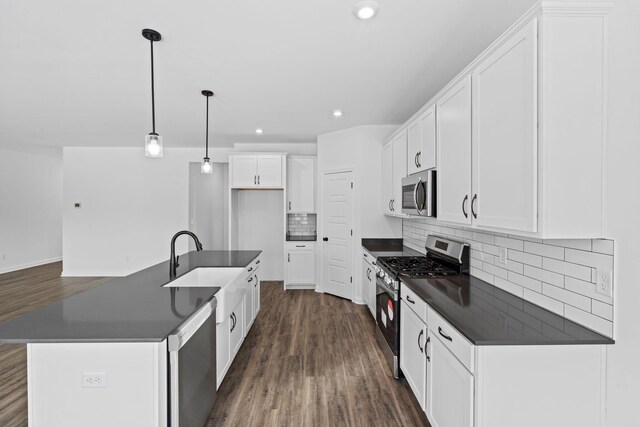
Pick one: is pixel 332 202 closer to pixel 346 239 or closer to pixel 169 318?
pixel 346 239

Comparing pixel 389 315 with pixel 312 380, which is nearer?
pixel 312 380

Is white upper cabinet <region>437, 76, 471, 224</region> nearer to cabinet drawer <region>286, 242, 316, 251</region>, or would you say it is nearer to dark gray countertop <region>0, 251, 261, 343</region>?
dark gray countertop <region>0, 251, 261, 343</region>

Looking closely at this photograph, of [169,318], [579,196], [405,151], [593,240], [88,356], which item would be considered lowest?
[88,356]

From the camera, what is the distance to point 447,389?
1564 mm

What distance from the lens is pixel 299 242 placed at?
17.0ft

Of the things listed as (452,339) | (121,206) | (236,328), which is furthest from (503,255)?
(121,206)

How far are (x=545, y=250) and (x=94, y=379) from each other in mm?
2376

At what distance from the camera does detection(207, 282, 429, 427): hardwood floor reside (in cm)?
206

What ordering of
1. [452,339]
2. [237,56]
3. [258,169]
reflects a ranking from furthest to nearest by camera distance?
[258,169] < [237,56] < [452,339]

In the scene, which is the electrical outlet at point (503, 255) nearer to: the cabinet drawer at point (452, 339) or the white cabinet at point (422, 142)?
the cabinet drawer at point (452, 339)

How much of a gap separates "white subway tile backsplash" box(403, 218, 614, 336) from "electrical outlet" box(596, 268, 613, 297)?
0.02 meters

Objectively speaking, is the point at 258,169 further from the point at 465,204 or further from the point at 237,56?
the point at 465,204

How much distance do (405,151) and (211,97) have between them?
228 centimetres

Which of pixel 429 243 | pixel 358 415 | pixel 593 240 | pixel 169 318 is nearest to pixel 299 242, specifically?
pixel 429 243
